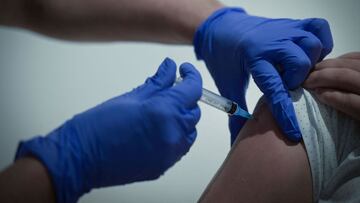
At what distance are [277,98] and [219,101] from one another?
135 mm

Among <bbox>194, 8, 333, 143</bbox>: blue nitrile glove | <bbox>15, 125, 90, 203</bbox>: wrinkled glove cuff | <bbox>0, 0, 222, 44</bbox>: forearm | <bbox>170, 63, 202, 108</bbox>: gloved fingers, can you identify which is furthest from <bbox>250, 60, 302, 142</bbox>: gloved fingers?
<bbox>15, 125, 90, 203</bbox>: wrinkled glove cuff

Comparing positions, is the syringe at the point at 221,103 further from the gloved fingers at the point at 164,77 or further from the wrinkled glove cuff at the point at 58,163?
the wrinkled glove cuff at the point at 58,163

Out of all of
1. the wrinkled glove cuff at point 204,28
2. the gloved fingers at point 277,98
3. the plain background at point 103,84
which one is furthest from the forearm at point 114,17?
the gloved fingers at point 277,98

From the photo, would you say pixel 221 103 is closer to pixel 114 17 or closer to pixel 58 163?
pixel 58 163

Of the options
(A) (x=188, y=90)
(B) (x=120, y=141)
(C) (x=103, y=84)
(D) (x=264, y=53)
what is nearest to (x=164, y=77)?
(A) (x=188, y=90)

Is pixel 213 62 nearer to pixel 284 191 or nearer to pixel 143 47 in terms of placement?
pixel 284 191

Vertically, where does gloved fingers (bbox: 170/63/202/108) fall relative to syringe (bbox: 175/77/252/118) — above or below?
above

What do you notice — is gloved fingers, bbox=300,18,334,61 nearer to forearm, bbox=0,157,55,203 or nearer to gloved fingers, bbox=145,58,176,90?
gloved fingers, bbox=145,58,176,90

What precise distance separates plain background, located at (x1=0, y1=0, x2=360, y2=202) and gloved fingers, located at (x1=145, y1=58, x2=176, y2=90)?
0.61m

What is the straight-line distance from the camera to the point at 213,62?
1.08 metres

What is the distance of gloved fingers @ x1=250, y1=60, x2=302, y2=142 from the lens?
0.81 metres

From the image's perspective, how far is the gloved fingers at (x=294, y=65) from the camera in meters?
Result: 0.86

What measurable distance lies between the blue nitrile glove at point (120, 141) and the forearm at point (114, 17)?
0.42 meters

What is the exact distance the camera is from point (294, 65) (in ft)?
2.84
